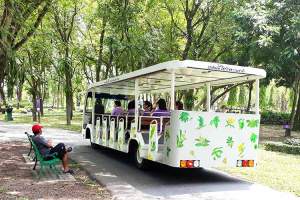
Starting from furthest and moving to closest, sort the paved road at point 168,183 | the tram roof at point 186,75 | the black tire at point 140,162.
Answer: the black tire at point 140,162
the tram roof at point 186,75
the paved road at point 168,183

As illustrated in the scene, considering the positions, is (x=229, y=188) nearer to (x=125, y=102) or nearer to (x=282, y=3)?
(x=125, y=102)

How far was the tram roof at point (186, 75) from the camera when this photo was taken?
9859 millimetres

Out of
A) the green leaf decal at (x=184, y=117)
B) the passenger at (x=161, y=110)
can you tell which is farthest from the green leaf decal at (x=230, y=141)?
the passenger at (x=161, y=110)

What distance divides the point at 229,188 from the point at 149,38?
648 inches

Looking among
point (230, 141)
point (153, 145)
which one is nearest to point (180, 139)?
point (153, 145)

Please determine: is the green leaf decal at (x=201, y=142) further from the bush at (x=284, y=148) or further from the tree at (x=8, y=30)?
the bush at (x=284, y=148)

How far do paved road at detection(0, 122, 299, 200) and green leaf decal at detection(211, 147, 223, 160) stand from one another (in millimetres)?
646

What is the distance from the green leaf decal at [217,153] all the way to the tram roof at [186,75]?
1.81 meters

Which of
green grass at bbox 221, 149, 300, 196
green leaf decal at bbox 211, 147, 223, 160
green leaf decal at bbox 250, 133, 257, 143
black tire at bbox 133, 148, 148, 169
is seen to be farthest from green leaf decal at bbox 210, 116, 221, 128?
black tire at bbox 133, 148, 148, 169

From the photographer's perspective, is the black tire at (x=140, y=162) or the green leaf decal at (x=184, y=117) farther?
the black tire at (x=140, y=162)

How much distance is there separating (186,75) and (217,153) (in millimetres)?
2756

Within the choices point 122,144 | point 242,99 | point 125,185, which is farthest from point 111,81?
point 242,99

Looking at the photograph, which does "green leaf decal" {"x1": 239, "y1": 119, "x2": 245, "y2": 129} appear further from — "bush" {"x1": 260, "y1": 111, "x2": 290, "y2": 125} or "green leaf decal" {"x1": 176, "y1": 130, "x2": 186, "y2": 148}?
"bush" {"x1": 260, "y1": 111, "x2": 290, "y2": 125}

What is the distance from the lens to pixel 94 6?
→ 3011cm
